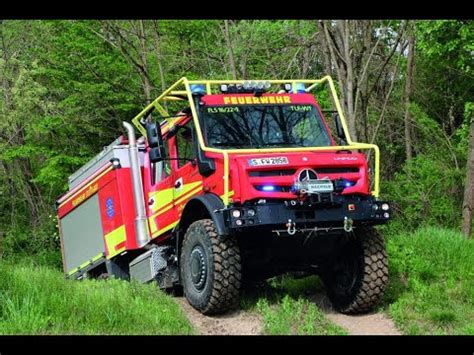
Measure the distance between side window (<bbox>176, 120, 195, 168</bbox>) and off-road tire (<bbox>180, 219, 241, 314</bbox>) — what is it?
3.79 feet

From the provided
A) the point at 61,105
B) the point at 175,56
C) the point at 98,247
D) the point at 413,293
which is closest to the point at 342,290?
the point at 413,293

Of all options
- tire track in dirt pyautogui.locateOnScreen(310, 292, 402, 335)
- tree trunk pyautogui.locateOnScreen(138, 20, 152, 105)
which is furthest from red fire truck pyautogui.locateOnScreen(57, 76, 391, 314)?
tree trunk pyautogui.locateOnScreen(138, 20, 152, 105)

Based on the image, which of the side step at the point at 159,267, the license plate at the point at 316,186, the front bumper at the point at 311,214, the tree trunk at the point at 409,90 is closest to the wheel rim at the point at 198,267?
the front bumper at the point at 311,214

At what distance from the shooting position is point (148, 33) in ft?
76.2

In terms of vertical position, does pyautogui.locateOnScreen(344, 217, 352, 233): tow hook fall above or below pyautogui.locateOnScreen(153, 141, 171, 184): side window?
below

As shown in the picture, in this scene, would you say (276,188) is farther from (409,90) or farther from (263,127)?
(409,90)

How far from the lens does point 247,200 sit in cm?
907

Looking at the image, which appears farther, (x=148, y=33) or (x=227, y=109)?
(x=148, y=33)

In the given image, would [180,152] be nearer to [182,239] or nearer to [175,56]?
[182,239]

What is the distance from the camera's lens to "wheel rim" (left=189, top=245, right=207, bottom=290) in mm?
9562

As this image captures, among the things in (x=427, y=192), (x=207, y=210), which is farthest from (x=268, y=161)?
(x=427, y=192)

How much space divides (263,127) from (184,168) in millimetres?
1222

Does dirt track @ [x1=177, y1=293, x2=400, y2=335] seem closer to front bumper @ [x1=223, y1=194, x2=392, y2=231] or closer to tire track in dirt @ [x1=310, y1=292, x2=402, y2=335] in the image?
tire track in dirt @ [x1=310, y1=292, x2=402, y2=335]
